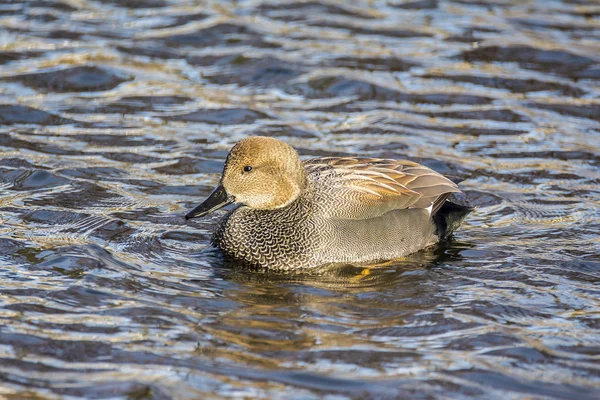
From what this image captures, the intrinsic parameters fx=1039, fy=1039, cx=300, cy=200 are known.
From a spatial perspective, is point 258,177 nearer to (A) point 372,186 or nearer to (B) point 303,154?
(A) point 372,186

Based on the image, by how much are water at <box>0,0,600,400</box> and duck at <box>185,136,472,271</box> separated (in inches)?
8.5

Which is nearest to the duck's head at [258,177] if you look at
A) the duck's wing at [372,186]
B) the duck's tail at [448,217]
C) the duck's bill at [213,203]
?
the duck's bill at [213,203]

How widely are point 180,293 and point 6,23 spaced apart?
7541mm

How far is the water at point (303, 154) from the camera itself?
19.9 feet

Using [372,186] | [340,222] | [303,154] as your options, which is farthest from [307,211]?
[303,154]

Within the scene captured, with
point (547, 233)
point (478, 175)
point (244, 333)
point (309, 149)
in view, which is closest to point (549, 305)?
point (547, 233)

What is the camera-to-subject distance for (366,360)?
6.16 metres

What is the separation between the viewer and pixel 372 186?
814cm

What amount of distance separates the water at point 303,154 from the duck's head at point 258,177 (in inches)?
20.6

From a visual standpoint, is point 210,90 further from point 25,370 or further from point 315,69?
point 25,370

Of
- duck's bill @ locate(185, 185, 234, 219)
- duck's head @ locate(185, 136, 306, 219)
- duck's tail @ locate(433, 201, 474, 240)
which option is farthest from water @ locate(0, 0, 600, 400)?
duck's head @ locate(185, 136, 306, 219)

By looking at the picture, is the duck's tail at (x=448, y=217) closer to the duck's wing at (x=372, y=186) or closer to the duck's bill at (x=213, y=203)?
the duck's wing at (x=372, y=186)

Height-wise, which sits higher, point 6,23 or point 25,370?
point 6,23

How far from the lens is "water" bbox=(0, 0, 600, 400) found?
6.07 meters
